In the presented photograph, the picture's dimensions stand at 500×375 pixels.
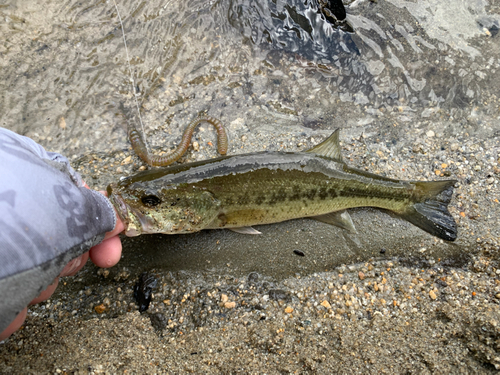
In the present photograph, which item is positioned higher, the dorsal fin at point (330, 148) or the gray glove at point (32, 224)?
the gray glove at point (32, 224)

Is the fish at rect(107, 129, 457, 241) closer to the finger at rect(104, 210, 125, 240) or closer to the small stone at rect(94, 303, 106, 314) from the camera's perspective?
the finger at rect(104, 210, 125, 240)

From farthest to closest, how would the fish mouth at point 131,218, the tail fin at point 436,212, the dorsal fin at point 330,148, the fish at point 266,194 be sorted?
1. the tail fin at point 436,212
2. the dorsal fin at point 330,148
3. the fish at point 266,194
4. the fish mouth at point 131,218

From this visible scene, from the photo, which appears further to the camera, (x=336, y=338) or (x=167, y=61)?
(x=167, y=61)

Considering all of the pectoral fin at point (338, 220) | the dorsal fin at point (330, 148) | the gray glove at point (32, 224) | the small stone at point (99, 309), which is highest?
the gray glove at point (32, 224)

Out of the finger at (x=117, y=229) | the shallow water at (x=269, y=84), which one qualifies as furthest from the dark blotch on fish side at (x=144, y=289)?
the finger at (x=117, y=229)

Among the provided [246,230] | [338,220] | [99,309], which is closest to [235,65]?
[246,230]

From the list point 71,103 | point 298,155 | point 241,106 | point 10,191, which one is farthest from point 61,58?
point 298,155

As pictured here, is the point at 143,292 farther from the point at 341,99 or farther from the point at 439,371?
the point at 341,99

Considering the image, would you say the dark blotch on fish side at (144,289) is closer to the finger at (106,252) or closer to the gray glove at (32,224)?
the finger at (106,252)
